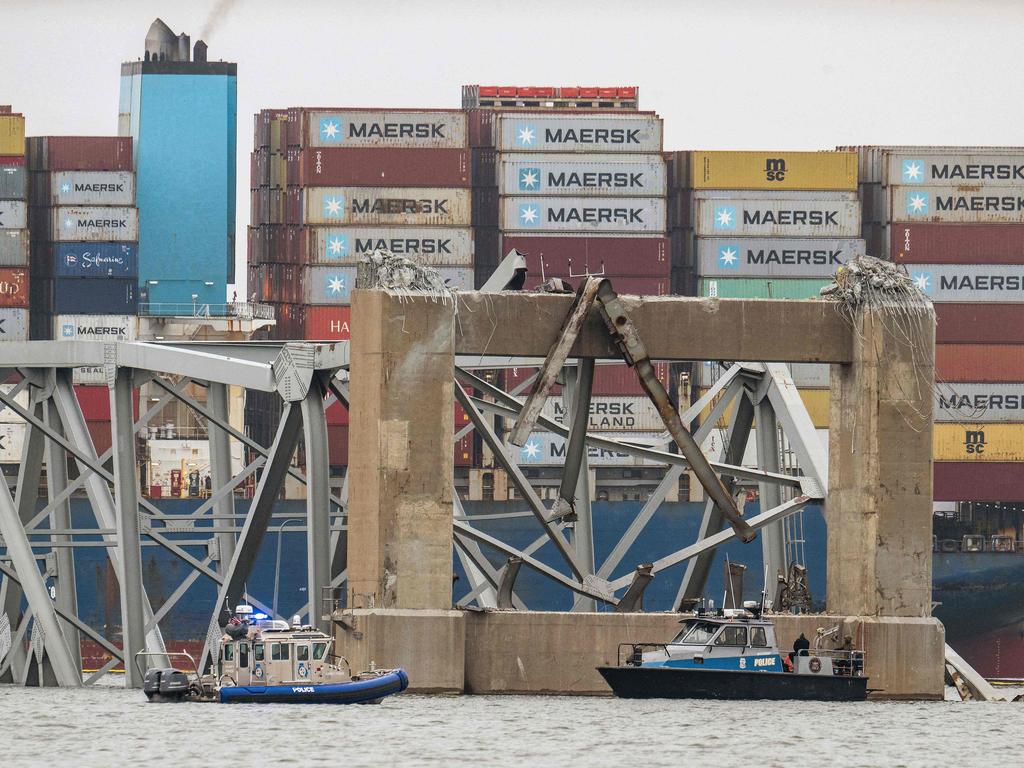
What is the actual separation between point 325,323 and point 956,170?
2491cm

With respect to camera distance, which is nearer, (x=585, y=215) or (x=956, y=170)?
(x=585, y=215)

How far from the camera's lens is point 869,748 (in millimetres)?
37562

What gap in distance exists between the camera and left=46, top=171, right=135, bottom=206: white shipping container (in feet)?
303

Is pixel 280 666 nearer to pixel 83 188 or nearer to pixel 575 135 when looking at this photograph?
pixel 575 135

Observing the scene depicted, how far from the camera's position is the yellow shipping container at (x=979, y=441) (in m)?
87.5

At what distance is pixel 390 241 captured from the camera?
290 feet

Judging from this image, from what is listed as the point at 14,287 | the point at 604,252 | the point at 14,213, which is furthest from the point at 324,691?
Answer: the point at 14,213

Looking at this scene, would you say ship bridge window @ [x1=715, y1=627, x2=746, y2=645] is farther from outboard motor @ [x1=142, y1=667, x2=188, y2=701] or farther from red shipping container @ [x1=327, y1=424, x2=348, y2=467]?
red shipping container @ [x1=327, y1=424, x2=348, y2=467]

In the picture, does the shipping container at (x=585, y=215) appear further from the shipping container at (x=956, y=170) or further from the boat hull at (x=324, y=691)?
the boat hull at (x=324, y=691)

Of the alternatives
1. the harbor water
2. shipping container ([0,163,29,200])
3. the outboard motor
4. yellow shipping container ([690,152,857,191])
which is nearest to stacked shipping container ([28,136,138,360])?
shipping container ([0,163,29,200])

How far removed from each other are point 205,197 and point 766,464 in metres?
61.3

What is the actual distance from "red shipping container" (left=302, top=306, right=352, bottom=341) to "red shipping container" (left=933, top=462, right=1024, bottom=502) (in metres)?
22.5

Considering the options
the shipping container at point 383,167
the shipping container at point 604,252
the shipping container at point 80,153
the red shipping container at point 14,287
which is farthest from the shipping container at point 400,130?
the red shipping container at point 14,287

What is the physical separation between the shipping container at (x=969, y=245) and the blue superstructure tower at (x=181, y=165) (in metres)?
31.3
